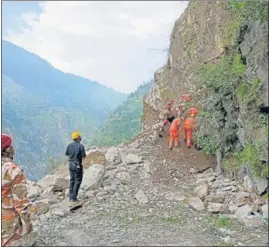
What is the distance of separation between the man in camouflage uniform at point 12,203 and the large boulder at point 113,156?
5382 mm

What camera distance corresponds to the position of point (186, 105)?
13906 millimetres

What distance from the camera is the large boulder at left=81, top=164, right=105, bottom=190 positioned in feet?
32.9

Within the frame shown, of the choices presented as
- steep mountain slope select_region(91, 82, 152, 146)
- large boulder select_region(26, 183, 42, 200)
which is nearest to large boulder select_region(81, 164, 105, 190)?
large boulder select_region(26, 183, 42, 200)

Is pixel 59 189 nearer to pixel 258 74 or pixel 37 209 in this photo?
pixel 37 209

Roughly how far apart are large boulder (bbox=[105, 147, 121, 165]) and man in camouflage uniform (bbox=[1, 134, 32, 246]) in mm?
5382

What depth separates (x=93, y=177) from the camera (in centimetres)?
1033

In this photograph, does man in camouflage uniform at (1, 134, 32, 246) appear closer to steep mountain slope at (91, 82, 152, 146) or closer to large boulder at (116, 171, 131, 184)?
large boulder at (116, 171, 131, 184)

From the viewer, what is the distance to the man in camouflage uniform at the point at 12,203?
647cm

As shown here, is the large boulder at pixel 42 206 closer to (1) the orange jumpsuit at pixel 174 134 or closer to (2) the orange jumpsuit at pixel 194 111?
Answer: (1) the orange jumpsuit at pixel 174 134

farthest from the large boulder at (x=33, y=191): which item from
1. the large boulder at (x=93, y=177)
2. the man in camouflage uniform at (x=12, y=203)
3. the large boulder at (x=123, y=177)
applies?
the man in camouflage uniform at (x=12, y=203)

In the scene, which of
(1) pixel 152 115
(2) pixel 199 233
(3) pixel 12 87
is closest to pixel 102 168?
(2) pixel 199 233

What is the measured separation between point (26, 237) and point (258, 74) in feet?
16.7

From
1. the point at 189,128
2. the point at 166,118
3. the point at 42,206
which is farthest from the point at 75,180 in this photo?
the point at 166,118

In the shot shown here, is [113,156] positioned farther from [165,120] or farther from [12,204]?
[12,204]
